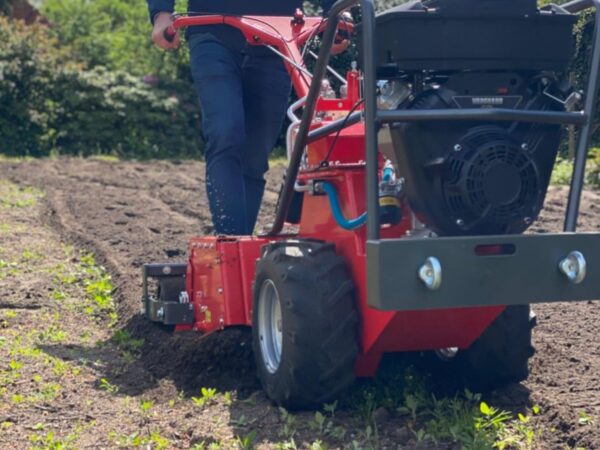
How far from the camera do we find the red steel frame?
409cm

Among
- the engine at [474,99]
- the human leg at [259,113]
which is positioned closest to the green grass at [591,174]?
the human leg at [259,113]

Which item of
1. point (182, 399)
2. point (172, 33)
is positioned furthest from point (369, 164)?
point (172, 33)

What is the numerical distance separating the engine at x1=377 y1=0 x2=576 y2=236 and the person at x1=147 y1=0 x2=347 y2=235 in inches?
63.0

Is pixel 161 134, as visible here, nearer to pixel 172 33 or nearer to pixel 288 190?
pixel 172 33

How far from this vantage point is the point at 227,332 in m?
5.05

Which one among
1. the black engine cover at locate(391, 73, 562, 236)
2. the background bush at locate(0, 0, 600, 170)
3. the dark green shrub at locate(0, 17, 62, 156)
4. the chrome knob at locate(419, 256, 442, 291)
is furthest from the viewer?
the background bush at locate(0, 0, 600, 170)

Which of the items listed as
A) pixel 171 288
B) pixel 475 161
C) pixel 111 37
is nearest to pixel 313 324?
pixel 475 161

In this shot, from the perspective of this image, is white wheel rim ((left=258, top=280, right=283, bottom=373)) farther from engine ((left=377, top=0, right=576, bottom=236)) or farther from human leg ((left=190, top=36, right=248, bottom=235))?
human leg ((left=190, top=36, right=248, bottom=235))

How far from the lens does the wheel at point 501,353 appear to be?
173 inches

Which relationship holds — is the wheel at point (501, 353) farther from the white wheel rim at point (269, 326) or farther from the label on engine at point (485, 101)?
the label on engine at point (485, 101)

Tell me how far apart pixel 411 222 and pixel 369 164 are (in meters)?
0.49

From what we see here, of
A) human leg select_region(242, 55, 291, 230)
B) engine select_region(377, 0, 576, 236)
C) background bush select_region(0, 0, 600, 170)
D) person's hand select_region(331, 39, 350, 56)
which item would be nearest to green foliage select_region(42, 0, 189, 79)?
background bush select_region(0, 0, 600, 170)

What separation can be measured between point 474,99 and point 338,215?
0.73 metres

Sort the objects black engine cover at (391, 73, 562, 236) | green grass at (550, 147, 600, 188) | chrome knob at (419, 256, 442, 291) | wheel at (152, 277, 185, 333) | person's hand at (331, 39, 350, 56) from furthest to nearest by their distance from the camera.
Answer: green grass at (550, 147, 600, 188) → wheel at (152, 277, 185, 333) → person's hand at (331, 39, 350, 56) → black engine cover at (391, 73, 562, 236) → chrome knob at (419, 256, 442, 291)
